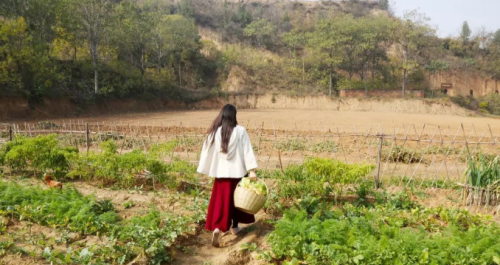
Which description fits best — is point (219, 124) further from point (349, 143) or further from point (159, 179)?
point (349, 143)

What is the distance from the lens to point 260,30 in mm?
52875

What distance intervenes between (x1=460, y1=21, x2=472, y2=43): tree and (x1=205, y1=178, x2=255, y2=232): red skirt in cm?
6725

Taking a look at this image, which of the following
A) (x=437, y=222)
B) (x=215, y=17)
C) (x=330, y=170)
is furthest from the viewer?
(x=215, y=17)

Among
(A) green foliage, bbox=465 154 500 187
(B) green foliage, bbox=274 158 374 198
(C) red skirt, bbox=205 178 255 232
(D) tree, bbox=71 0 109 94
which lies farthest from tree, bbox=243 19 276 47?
(C) red skirt, bbox=205 178 255 232

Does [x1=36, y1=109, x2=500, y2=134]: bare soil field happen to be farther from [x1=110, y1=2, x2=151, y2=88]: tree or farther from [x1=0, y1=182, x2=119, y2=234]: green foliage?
[x1=0, y1=182, x2=119, y2=234]: green foliage

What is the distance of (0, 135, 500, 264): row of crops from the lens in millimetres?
3516

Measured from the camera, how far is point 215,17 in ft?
216

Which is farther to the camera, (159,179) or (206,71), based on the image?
(206,71)

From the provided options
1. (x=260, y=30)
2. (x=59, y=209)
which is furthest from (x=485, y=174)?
(x=260, y=30)

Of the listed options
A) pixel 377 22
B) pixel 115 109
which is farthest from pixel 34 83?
pixel 377 22

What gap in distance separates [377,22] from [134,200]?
43.9 metres

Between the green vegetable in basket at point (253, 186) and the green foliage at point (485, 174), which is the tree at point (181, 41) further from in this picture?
the green vegetable in basket at point (253, 186)

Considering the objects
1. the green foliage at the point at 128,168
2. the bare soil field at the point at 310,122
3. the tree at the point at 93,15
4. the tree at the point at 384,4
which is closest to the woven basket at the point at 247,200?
the green foliage at the point at 128,168

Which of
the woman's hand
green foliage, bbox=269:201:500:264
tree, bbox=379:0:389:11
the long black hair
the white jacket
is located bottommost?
green foliage, bbox=269:201:500:264
